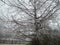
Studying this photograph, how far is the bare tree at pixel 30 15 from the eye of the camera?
6691mm

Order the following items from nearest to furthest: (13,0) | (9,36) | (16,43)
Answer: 1. (13,0)
2. (9,36)
3. (16,43)

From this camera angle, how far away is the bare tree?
263 inches

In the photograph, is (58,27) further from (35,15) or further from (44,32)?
A: (35,15)

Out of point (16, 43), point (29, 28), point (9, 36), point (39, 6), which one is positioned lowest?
point (16, 43)

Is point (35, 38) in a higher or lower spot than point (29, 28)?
lower

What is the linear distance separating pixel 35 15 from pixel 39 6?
0.61 m

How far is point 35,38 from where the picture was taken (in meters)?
6.76

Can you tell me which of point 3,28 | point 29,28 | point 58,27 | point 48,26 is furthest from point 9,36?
point 58,27

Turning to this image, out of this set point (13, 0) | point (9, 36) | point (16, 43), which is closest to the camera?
point (13, 0)

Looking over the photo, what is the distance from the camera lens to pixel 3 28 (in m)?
6.84

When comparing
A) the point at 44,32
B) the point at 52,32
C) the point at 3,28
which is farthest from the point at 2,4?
the point at 52,32

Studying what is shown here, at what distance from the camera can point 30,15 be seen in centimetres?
682

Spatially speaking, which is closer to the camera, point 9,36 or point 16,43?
point 9,36

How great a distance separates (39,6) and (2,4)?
7.51 feet
